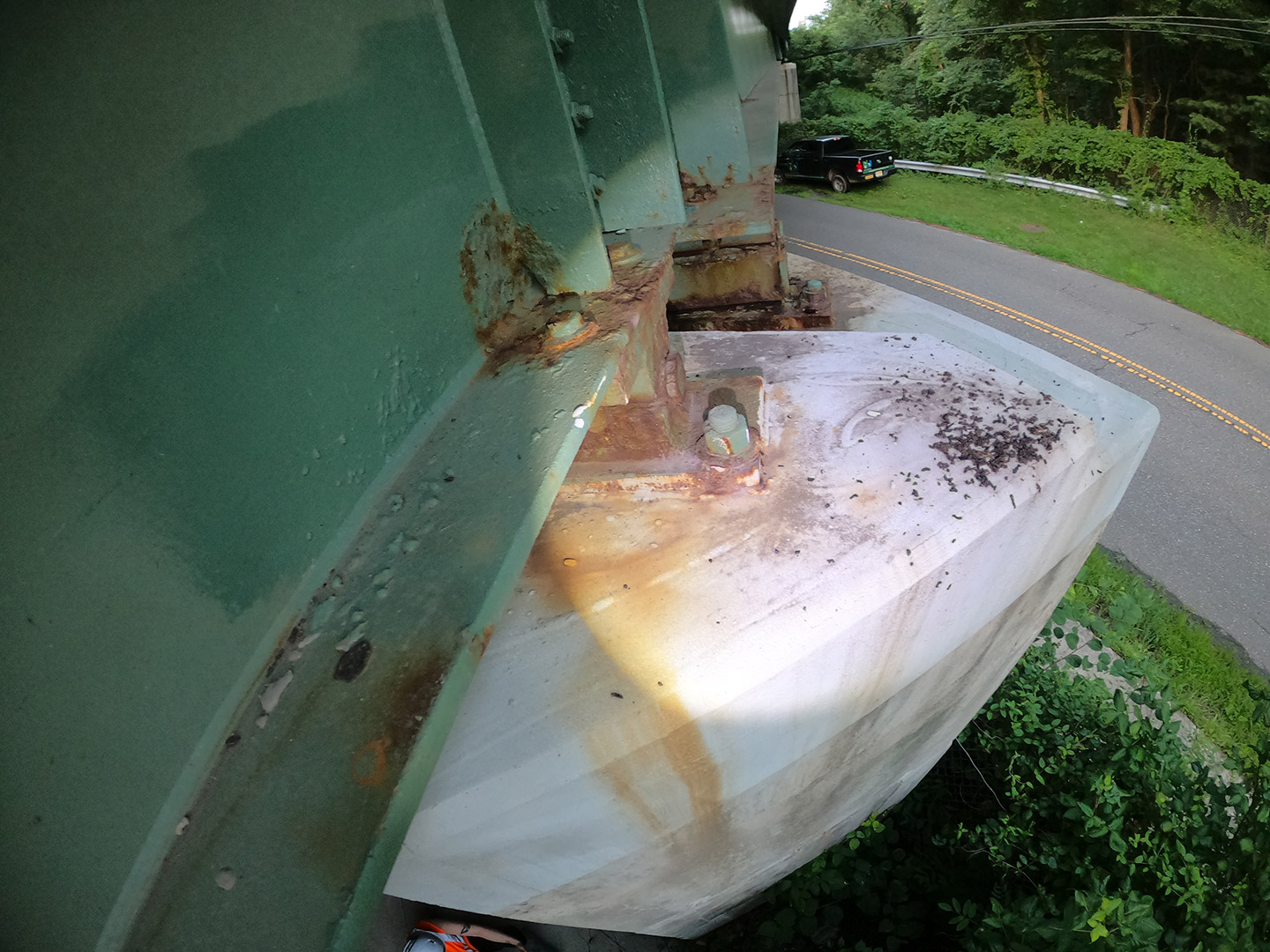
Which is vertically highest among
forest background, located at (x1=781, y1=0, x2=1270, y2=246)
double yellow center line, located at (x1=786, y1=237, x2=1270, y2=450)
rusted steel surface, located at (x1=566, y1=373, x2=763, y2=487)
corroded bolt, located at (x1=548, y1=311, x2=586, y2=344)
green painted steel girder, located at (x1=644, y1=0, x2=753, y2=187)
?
green painted steel girder, located at (x1=644, y1=0, x2=753, y2=187)

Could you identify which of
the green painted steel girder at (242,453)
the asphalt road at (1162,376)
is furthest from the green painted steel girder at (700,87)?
the asphalt road at (1162,376)

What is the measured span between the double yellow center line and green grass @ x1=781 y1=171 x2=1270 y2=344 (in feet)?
6.79

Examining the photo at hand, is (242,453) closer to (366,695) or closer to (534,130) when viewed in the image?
(366,695)

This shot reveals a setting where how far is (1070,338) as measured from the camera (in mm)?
10922

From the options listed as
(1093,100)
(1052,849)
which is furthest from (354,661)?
(1093,100)

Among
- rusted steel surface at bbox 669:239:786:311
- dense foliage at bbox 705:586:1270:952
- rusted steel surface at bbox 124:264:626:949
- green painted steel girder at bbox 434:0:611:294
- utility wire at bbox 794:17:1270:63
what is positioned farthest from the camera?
utility wire at bbox 794:17:1270:63

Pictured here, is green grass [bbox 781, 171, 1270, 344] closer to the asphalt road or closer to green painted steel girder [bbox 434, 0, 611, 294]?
the asphalt road

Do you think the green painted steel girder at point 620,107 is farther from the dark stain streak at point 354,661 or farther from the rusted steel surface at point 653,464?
the dark stain streak at point 354,661

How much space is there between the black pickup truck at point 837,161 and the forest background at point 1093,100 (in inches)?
83.3

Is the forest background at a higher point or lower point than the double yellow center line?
A: higher

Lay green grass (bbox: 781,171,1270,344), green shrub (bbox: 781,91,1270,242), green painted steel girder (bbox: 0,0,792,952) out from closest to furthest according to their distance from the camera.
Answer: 1. green painted steel girder (bbox: 0,0,792,952)
2. green grass (bbox: 781,171,1270,344)
3. green shrub (bbox: 781,91,1270,242)

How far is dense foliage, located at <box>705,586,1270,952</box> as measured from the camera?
3168mm

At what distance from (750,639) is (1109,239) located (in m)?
14.8

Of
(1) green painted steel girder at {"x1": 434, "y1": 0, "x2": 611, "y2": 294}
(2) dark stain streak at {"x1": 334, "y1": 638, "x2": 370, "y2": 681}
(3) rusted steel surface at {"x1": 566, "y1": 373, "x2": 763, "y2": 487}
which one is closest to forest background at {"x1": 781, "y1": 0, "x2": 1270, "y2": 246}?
(3) rusted steel surface at {"x1": 566, "y1": 373, "x2": 763, "y2": 487}
